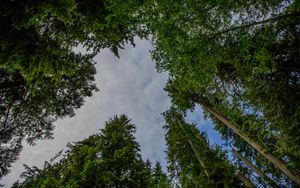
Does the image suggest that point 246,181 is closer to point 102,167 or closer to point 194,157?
point 194,157

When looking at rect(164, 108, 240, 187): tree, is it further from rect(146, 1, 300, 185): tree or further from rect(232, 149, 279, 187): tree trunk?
rect(146, 1, 300, 185): tree

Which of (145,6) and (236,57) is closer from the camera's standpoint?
(145,6)

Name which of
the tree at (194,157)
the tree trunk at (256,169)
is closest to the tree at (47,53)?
the tree at (194,157)

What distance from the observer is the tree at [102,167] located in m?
15.0

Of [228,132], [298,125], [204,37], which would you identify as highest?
[228,132]

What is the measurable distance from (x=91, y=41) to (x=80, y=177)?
642 cm

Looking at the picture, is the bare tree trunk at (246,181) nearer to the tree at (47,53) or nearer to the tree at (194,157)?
the tree at (194,157)

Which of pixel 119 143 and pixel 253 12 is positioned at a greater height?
pixel 119 143

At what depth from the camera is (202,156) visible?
2078cm

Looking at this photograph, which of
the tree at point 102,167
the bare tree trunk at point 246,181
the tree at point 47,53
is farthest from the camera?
the bare tree trunk at point 246,181

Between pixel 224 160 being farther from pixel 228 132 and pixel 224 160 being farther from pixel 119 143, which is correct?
pixel 119 143

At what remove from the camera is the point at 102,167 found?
15.6m

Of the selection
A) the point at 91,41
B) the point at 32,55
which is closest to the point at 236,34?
the point at 91,41

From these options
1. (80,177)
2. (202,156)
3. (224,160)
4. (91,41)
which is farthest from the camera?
(202,156)
